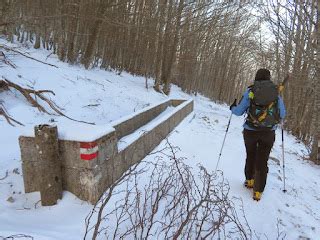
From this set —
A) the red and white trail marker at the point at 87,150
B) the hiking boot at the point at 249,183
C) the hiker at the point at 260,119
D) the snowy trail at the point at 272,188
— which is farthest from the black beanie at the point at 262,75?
the red and white trail marker at the point at 87,150

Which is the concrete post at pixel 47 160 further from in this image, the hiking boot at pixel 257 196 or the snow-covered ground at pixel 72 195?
the hiking boot at pixel 257 196

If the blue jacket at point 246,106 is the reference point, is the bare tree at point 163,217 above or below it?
below

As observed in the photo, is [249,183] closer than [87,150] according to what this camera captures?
No

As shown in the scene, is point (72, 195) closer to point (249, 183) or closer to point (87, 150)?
point (87, 150)

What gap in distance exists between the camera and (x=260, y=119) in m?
5.02

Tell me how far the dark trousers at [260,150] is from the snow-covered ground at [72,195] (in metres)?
0.33

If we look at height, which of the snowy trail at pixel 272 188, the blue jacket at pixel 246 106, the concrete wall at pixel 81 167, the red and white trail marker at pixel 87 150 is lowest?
the snowy trail at pixel 272 188

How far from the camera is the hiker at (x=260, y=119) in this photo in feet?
16.2

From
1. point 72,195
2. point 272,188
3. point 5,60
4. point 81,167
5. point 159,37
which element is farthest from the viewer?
point 159,37

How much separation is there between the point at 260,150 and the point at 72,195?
295 cm

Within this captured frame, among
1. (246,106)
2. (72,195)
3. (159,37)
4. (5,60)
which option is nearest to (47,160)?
(72,195)

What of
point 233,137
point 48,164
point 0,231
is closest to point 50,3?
point 233,137

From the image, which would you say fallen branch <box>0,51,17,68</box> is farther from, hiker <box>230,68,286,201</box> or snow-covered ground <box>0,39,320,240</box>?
hiker <box>230,68,286,201</box>

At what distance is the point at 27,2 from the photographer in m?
16.5
